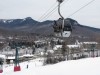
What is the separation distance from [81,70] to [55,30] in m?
3.03

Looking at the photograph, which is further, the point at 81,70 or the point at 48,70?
the point at 48,70

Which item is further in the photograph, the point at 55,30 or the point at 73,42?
the point at 73,42

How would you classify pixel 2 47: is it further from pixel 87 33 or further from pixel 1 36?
pixel 87 33

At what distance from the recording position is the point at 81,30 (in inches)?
5212

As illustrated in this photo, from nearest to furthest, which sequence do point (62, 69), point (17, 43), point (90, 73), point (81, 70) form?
1. point (90, 73)
2. point (81, 70)
3. point (62, 69)
4. point (17, 43)

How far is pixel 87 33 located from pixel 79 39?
6023 mm

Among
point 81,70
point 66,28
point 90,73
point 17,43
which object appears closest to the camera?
point 90,73

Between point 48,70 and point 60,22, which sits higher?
point 60,22

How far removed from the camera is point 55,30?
13.8 metres

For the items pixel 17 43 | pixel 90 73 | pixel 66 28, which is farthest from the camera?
pixel 17 43

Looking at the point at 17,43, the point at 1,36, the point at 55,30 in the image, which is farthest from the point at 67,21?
the point at 1,36

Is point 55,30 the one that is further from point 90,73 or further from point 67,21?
point 90,73

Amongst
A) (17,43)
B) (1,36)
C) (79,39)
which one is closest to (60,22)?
(17,43)

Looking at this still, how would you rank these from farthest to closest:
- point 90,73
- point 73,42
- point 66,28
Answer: point 73,42 < point 66,28 < point 90,73
